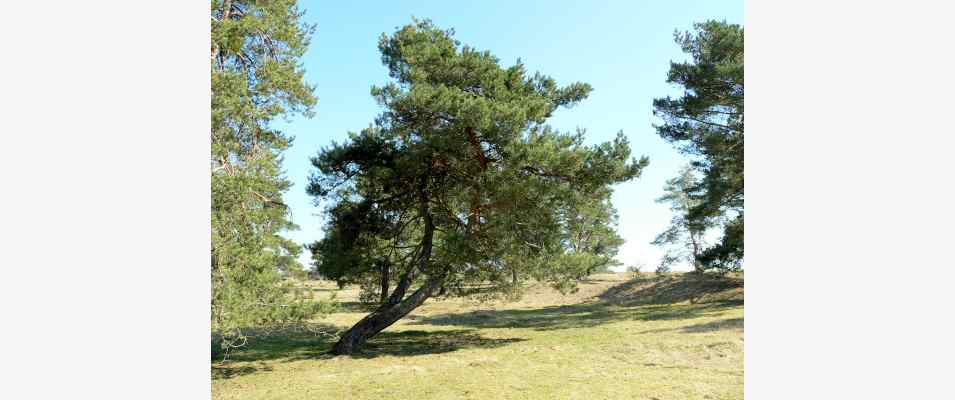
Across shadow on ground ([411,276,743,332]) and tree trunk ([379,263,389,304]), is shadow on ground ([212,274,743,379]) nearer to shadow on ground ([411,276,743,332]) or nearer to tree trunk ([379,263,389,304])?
shadow on ground ([411,276,743,332])

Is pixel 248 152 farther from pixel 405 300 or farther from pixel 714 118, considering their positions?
pixel 714 118

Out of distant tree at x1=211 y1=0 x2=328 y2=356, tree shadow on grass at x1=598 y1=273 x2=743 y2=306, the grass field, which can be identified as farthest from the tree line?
tree shadow on grass at x1=598 y1=273 x2=743 y2=306

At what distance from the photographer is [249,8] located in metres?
8.29

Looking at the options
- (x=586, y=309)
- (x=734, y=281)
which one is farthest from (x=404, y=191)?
(x=734, y=281)

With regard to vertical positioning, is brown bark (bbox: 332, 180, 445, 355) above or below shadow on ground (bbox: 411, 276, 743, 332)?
above

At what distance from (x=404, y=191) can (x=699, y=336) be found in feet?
26.0

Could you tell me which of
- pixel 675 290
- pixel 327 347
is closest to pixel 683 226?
pixel 675 290

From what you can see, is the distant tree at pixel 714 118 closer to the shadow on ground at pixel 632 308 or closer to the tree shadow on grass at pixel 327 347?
the shadow on ground at pixel 632 308

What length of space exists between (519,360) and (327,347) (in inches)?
218

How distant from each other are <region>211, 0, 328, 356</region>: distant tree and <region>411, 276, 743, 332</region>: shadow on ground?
10.4 metres

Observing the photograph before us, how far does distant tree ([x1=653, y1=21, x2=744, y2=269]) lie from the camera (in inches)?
613

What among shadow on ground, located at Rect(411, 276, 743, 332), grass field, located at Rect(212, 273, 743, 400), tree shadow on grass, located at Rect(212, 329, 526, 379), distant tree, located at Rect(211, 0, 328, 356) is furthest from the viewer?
shadow on ground, located at Rect(411, 276, 743, 332)

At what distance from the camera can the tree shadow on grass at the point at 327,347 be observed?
33.8ft

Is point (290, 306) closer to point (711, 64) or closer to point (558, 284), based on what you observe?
point (558, 284)
